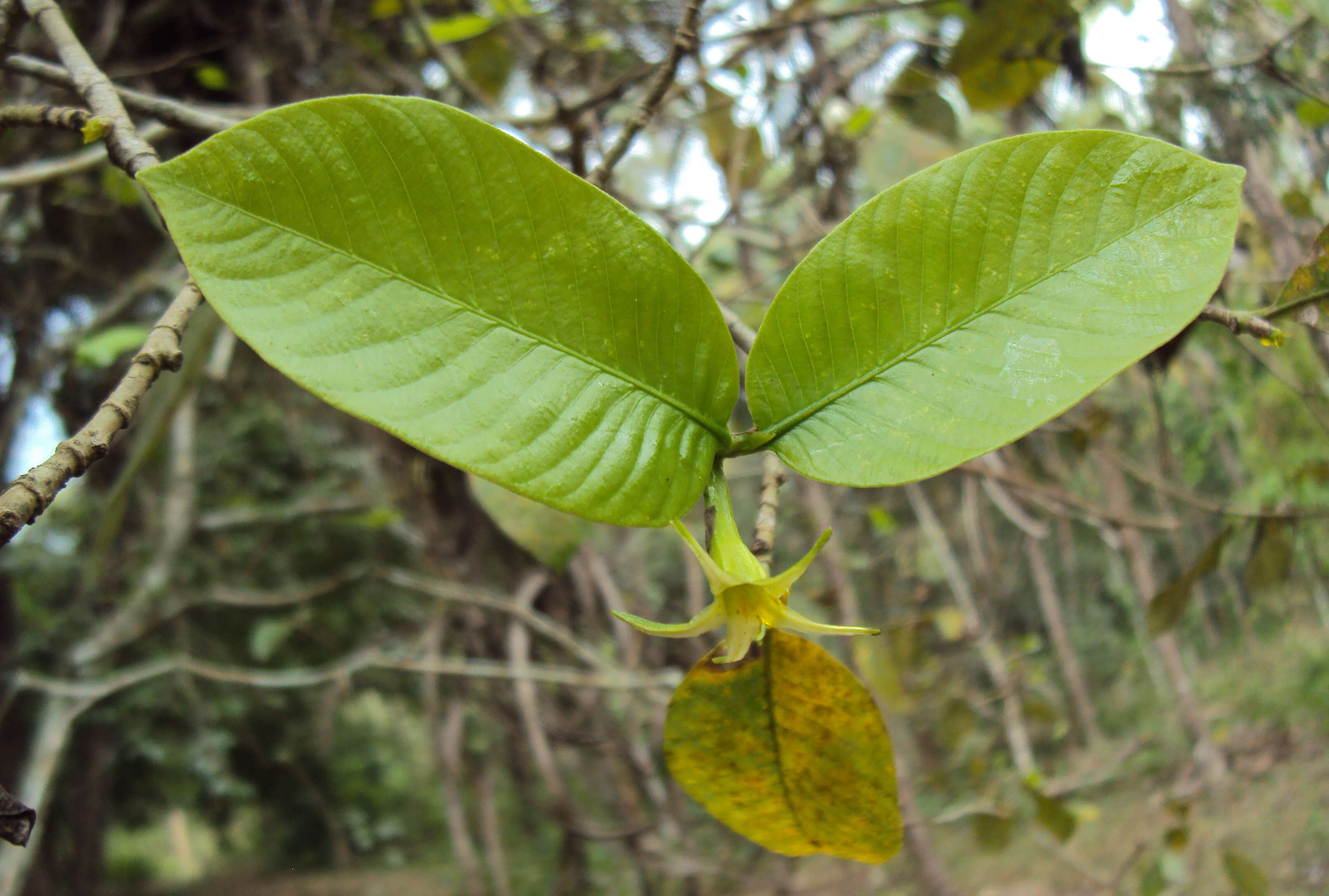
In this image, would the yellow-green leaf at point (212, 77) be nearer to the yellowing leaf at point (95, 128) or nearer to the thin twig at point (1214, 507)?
the yellowing leaf at point (95, 128)

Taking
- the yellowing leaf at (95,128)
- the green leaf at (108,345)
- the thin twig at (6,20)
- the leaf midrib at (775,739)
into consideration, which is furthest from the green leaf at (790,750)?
the green leaf at (108,345)

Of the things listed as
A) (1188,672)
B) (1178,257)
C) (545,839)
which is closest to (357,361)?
(1178,257)

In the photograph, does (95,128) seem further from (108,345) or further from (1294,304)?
(108,345)

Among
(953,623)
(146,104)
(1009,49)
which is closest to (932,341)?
(146,104)

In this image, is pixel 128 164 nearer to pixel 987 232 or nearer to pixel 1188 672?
pixel 987 232

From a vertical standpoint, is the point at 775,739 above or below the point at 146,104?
below

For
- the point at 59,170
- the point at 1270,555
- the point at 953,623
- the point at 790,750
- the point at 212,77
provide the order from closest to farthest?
the point at 790,750 → the point at 59,170 → the point at 1270,555 → the point at 212,77 → the point at 953,623
